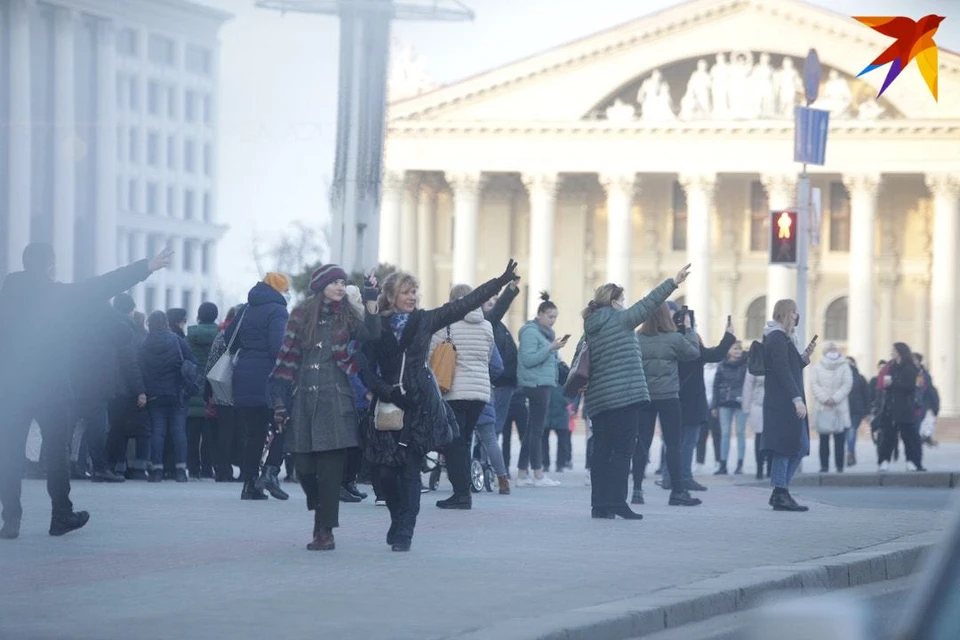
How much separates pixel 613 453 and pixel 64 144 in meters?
52.1

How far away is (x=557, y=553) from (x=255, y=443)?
178 inches

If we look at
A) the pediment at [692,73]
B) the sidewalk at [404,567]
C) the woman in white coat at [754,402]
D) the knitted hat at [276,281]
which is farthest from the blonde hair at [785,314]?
the pediment at [692,73]

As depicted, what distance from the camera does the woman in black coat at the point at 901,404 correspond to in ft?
79.0

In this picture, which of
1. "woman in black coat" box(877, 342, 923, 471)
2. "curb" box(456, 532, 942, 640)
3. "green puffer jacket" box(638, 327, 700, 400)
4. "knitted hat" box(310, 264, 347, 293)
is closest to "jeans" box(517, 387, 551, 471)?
"green puffer jacket" box(638, 327, 700, 400)

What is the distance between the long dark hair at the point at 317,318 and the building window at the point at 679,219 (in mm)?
54393

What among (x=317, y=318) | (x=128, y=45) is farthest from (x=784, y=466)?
(x=128, y=45)

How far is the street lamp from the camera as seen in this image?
2078 cm

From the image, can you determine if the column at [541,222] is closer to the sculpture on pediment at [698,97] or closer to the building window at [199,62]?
the sculpture on pediment at [698,97]

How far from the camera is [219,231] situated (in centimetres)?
11350

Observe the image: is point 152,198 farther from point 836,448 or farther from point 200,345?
point 200,345

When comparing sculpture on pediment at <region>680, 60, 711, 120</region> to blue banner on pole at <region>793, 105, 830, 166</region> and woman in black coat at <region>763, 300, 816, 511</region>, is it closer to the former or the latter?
blue banner on pole at <region>793, 105, 830, 166</region>

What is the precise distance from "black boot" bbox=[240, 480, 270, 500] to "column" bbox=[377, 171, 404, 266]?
153 feet

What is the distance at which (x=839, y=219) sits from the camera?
64.0 m

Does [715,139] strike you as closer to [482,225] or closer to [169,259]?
[482,225]
